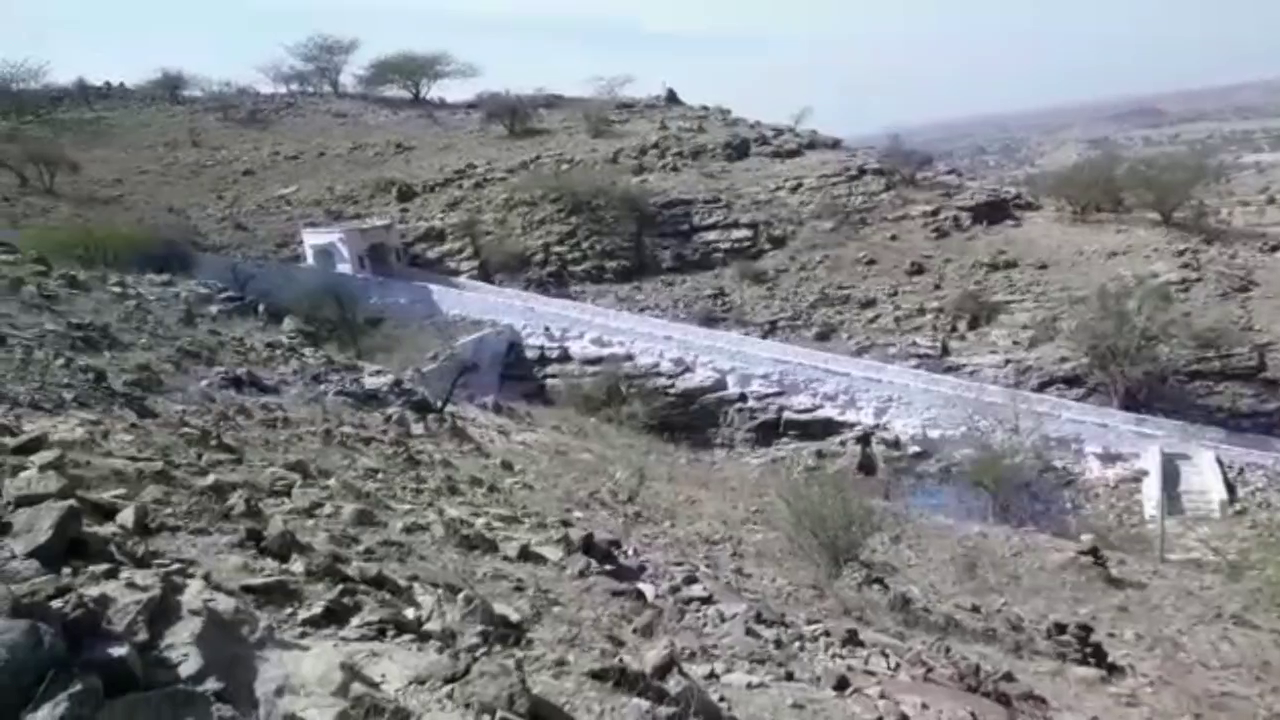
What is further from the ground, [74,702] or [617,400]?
[74,702]

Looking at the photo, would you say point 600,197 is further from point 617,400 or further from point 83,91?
point 83,91

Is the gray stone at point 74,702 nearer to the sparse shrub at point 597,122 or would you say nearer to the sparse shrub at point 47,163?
the sparse shrub at point 47,163

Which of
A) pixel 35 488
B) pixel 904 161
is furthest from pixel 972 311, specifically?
pixel 35 488

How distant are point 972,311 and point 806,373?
3786 millimetres

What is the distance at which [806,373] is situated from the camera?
64.2 feet

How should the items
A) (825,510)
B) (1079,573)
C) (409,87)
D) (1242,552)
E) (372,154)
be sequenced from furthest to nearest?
1. (409,87)
2. (372,154)
3. (1242,552)
4. (1079,573)
5. (825,510)

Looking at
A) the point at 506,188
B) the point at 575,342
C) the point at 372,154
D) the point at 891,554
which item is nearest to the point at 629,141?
the point at 506,188

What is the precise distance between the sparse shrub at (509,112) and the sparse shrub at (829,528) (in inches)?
1057

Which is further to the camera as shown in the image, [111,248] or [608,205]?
[608,205]

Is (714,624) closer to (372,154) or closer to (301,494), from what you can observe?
(301,494)

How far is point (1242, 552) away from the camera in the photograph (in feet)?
41.9

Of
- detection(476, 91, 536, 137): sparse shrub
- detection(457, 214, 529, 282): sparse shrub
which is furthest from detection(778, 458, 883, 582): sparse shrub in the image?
detection(476, 91, 536, 137): sparse shrub

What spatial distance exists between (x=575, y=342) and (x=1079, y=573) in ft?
38.7

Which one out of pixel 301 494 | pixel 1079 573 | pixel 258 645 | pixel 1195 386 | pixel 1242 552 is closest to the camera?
pixel 258 645
